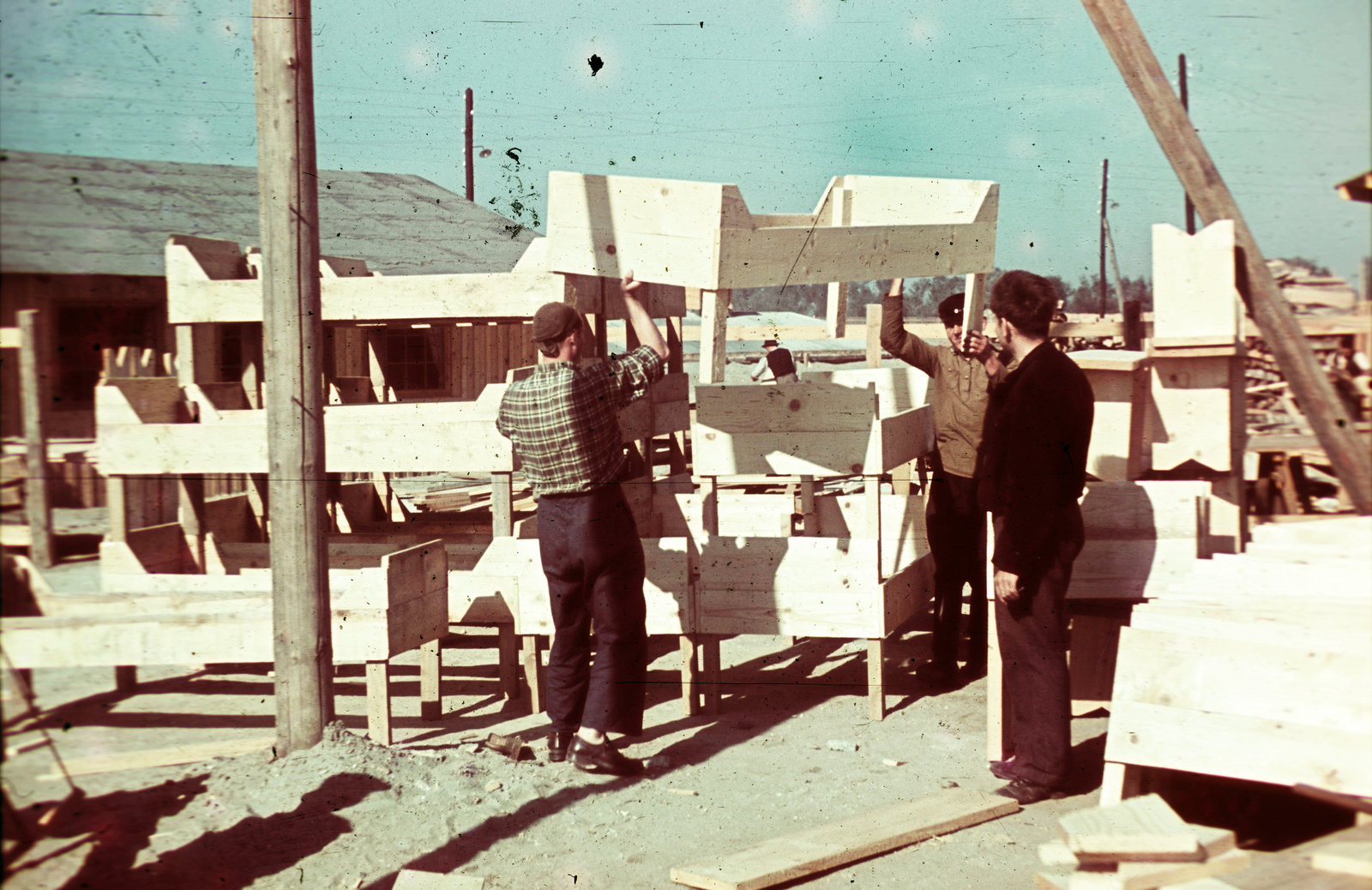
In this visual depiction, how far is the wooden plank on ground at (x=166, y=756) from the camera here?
407cm

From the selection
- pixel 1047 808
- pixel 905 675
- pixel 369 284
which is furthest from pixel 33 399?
pixel 905 675

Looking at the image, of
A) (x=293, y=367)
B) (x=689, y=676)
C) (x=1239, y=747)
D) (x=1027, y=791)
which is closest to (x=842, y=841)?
(x=1027, y=791)

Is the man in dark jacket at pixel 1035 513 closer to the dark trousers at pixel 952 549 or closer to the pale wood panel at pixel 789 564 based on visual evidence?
the pale wood panel at pixel 789 564

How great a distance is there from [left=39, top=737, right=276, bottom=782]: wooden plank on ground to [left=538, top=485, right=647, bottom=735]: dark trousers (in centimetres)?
137

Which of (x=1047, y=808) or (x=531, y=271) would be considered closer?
(x=1047, y=808)

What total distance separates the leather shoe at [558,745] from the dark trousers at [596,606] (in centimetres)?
4

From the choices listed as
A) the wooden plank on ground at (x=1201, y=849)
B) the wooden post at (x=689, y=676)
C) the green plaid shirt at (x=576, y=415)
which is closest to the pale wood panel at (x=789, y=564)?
the wooden post at (x=689, y=676)

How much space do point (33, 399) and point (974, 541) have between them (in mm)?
4642

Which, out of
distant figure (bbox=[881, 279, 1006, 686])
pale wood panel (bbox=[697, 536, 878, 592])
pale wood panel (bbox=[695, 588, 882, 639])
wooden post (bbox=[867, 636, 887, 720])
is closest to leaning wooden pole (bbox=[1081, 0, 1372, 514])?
distant figure (bbox=[881, 279, 1006, 686])

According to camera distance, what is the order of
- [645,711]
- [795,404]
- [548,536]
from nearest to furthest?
[548,536] < [795,404] < [645,711]

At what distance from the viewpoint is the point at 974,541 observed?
20.5 ft

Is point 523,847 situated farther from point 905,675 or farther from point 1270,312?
point 1270,312

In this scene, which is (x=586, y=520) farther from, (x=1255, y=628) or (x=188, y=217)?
(x=188, y=217)

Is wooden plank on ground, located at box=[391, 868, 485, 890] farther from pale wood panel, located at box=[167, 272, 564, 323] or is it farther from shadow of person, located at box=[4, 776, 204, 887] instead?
pale wood panel, located at box=[167, 272, 564, 323]
